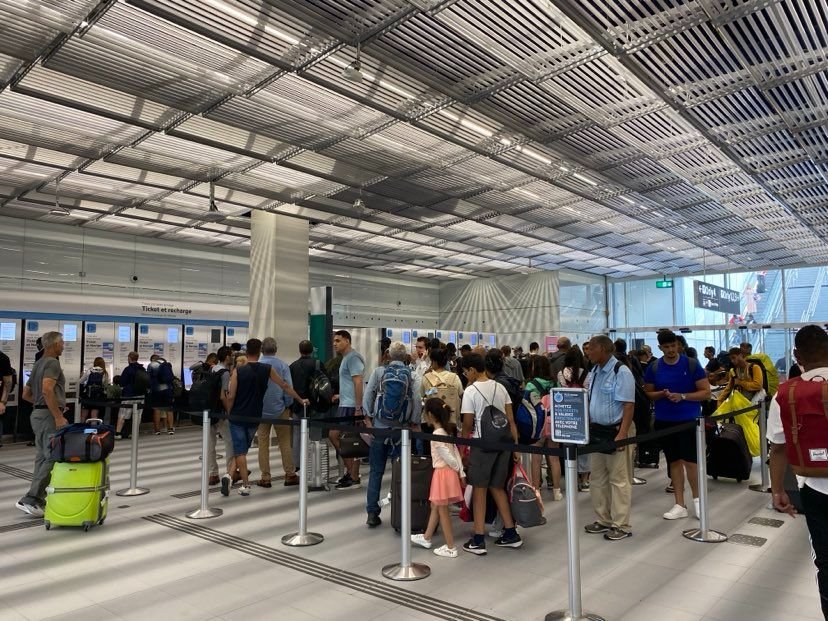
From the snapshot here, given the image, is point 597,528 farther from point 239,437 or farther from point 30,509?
point 30,509

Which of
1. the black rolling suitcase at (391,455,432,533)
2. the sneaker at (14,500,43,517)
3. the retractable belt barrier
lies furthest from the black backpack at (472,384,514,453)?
the sneaker at (14,500,43,517)

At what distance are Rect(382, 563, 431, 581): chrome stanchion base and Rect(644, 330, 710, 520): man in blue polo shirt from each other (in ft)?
8.46

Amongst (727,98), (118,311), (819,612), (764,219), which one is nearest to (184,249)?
(118,311)

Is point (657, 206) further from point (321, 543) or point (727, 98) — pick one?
point (321, 543)

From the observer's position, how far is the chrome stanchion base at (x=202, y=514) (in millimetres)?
5512

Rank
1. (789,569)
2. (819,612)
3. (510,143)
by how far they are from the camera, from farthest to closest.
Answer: (510,143), (789,569), (819,612)

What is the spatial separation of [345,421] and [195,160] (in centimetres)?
482

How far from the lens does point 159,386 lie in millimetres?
12734

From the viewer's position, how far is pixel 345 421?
21.6ft

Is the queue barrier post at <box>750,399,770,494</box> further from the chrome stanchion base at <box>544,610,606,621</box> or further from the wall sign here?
the wall sign

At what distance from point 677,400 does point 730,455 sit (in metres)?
2.42

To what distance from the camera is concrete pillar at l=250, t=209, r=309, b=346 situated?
11078 mm

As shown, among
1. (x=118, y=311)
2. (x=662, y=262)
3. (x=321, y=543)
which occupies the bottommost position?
(x=321, y=543)

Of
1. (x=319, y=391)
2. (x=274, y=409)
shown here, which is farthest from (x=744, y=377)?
(x=274, y=409)
